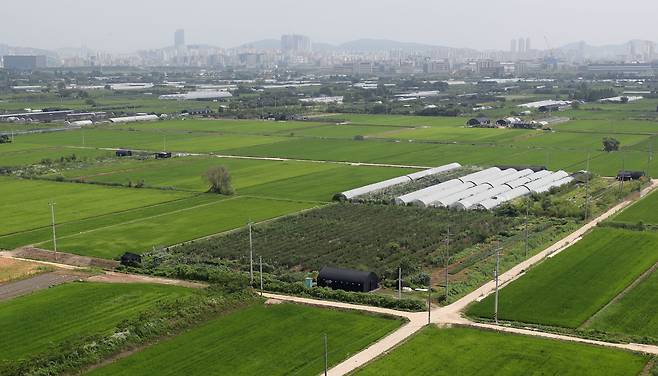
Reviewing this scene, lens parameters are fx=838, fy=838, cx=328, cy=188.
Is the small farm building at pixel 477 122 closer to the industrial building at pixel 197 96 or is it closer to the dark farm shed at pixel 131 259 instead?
the industrial building at pixel 197 96

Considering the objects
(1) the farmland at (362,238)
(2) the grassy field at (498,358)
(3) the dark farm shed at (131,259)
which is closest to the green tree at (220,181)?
(1) the farmland at (362,238)

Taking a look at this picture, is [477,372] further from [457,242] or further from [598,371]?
[457,242]

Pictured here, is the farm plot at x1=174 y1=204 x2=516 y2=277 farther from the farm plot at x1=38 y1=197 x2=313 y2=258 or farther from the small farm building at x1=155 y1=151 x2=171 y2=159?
the small farm building at x1=155 y1=151 x2=171 y2=159

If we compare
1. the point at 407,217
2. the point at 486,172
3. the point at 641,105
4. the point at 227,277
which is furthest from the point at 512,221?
the point at 641,105

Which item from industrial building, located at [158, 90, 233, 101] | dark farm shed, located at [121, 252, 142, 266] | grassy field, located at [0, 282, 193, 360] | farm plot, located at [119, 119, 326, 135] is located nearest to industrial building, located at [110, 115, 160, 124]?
farm plot, located at [119, 119, 326, 135]

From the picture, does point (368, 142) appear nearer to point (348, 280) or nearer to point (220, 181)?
point (220, 181)

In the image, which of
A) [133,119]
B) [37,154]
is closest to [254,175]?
[37,154]

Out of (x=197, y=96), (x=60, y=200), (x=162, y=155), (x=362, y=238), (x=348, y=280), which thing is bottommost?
(x=60, y=200)
